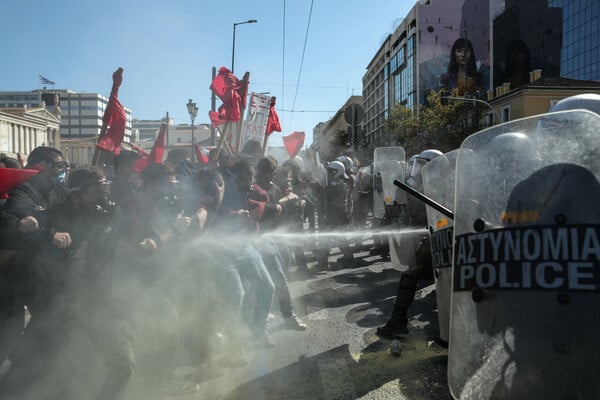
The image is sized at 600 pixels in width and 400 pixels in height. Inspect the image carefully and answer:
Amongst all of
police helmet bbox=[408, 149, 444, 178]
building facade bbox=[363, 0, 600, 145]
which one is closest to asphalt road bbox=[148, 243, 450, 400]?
police helmet bbox=[408, 149, 444, 178]

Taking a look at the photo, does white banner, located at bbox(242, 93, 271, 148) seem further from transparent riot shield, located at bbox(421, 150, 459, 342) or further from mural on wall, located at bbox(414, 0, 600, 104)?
mural on wall, located at bbox(414, 0, 600, 104)

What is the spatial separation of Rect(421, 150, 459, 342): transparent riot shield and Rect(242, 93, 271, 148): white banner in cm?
641

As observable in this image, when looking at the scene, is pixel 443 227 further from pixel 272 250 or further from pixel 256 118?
pixel 256 118

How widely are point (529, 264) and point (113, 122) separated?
229 inches

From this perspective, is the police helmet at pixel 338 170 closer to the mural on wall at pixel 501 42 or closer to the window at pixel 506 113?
the mural on wall at pixel 501 42

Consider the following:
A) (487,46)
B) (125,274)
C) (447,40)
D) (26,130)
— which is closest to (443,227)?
(125,274)

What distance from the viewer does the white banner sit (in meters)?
9.47

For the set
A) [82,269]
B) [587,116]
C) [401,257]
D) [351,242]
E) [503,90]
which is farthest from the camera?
[503,90]

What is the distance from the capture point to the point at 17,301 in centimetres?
363

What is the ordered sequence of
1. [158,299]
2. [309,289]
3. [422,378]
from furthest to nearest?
[309,289], [158,299], [422,378]

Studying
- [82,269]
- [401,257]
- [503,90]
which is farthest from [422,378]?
[503,90]

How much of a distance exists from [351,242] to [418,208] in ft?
15.1

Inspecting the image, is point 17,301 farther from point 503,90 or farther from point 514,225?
point 503,90

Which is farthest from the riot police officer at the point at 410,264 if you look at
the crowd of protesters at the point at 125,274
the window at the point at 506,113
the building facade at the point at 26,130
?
the building facade at the point at 26,130
